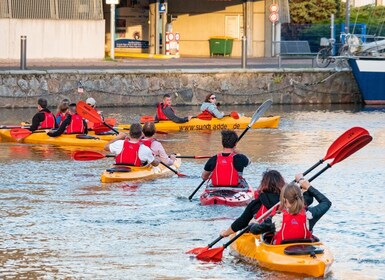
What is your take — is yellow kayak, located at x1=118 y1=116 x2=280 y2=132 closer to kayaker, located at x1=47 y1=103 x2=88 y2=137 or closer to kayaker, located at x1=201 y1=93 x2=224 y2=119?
kayaker, located at x1=201 y1=93 x2=224 y2=119

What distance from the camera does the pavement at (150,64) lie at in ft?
129

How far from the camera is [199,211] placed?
1733cm

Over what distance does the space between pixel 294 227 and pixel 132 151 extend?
23.4ft

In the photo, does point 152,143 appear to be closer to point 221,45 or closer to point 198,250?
point 198,250

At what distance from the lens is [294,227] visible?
515 inches

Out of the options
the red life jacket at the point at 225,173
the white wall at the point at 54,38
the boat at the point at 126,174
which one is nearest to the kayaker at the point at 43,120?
the boat at the point at 126,174

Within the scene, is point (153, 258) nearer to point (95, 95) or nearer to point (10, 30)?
point (95, 95)

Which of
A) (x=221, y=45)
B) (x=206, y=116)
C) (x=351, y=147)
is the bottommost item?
(x=206, y=116)

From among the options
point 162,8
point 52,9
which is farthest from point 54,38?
point 162,8

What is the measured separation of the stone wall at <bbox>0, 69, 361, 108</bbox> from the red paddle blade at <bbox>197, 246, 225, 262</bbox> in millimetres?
19648

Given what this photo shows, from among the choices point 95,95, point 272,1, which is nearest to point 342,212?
point 95,95

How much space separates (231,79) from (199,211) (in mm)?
21399

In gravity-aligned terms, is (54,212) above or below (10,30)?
below

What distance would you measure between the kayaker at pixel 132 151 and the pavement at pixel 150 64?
1705 cm
